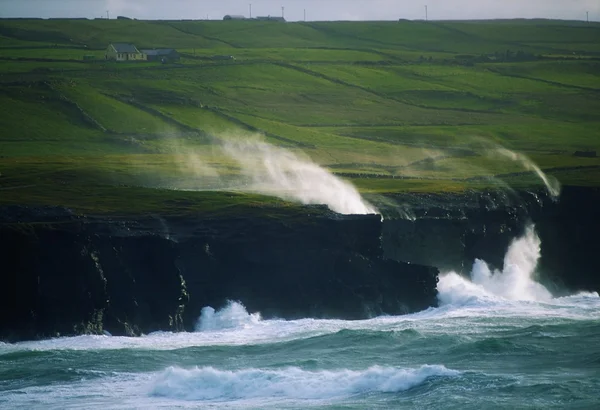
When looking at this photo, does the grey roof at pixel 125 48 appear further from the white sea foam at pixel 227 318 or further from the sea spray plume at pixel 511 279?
the white sea foam at pixel 227 318

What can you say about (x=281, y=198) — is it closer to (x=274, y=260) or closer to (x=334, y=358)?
(x=274, y=260)

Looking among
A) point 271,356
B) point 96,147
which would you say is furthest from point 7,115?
point 271,356

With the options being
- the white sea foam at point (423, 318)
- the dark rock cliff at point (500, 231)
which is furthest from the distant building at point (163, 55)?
the white sea foam at point (423, 318)

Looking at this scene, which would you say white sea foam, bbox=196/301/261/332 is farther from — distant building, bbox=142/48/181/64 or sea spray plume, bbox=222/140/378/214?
distant building, bbox=142/48/181/64

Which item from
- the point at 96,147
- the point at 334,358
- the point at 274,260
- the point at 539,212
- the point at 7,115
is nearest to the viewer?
the point at 334,358

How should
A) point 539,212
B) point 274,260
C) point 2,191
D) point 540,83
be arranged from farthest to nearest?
1. point 540,83
2. point 539,212
3. point 2,191
4. point 274,260

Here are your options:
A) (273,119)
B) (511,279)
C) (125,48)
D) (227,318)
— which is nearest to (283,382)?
(227,318)
